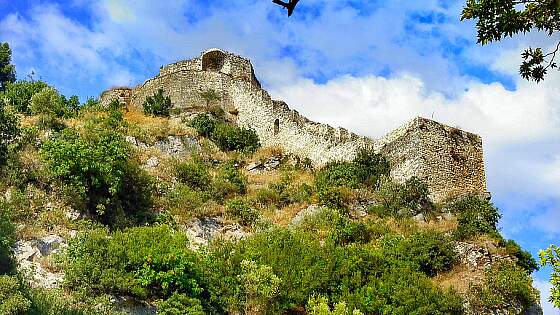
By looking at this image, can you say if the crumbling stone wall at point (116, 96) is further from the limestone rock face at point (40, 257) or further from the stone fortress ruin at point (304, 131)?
the limestone rock face at point (40, 257)

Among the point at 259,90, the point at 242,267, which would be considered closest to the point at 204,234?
the point at 242,267

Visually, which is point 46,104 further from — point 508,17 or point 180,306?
point 508,17

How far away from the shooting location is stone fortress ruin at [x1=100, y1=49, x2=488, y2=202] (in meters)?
30.2

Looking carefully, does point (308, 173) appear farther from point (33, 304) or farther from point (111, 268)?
point (33, 304)

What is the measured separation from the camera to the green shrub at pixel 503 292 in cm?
2188

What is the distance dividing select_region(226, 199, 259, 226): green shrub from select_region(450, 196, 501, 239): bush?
7.03 m

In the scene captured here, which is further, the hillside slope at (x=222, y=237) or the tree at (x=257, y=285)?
the tree at (x=257, y=285)

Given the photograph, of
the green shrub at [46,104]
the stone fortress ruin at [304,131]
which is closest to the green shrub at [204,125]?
the stone fortress ruin at [304,131]

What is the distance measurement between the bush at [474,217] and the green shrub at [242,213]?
7.03m

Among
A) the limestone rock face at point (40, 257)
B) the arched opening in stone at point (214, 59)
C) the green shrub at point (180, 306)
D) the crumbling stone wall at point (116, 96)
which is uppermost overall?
the arched opening in stone at point (214, 59)

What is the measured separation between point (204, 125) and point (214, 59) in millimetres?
7933

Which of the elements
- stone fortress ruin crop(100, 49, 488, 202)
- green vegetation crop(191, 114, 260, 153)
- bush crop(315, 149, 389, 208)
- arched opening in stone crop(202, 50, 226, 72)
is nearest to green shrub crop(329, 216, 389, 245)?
bush crop(315, 149, 389, 208)

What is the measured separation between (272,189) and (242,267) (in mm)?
9126

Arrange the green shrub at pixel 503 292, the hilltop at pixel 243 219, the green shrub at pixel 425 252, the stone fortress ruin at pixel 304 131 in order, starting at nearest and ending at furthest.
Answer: the hilltop at pixel 243 219
the green shrub at pixel 503 292
the green shrub at pixel 425 252
the stone fortress ruin at pixel 304 131
